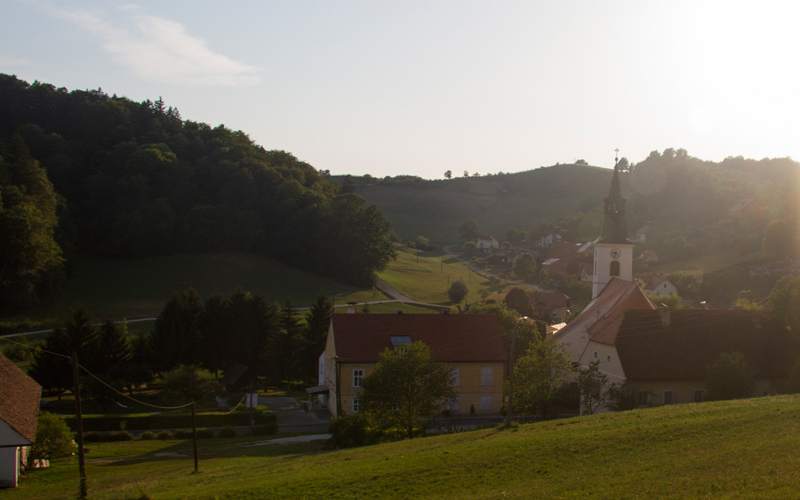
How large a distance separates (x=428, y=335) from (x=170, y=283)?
51.4 m

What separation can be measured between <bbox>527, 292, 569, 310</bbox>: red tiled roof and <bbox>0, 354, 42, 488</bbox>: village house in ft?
215

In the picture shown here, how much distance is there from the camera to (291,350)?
5141cm

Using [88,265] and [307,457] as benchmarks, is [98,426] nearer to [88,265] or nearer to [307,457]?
[307,457]

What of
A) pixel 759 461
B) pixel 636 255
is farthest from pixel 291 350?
pixel 636 255

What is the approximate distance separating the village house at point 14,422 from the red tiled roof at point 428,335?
16.4 m

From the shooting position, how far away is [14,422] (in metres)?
22.1

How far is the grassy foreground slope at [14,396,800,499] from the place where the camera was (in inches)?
467

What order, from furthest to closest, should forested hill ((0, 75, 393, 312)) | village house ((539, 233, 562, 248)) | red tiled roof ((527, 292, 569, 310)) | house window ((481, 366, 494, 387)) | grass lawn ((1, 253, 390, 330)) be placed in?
village house ((539, 233, 562, 248)) < forested hill ((0, 75, 393, 312)) < red tiled roof ((527, 292, 569, 310)) < grass lawn ((1, 253, 390, 330)) < house window ((481, 366, 494, 387))

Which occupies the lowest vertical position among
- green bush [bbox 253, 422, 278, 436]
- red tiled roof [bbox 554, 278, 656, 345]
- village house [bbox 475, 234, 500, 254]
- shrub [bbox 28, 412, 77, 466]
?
green bush [bbox 253, 422, 278, 436]

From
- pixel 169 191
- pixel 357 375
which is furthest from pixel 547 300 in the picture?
pixel 169 191

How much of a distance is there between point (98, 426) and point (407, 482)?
82.4 ft

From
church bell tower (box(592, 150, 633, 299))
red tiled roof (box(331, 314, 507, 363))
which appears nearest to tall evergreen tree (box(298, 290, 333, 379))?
red tiled roof (box(331, 314, 507, 363))

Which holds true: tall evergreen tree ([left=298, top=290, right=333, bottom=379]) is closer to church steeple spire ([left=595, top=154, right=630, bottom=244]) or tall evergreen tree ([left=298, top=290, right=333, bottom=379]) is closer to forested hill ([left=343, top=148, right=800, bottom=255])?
church steeple spire ([left=595, top=154, right=630, bottom=244])

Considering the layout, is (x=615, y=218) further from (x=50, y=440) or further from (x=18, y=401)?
(x=18, y=401)
